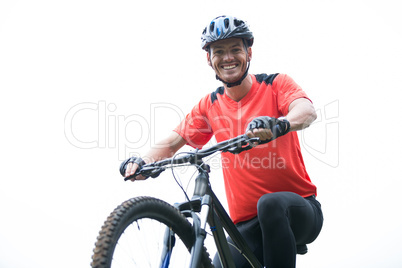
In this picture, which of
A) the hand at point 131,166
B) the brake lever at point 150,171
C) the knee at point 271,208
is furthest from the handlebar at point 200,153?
the knee at point 271,208

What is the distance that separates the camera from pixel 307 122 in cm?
229

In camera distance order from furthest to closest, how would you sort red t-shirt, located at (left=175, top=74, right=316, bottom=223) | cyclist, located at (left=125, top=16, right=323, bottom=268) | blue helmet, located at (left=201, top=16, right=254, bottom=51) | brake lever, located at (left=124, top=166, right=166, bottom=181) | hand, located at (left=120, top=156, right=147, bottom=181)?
blue helmet, located at (left=201, top=16, right=254, bottom=51), red t-shirt, located at (left=175, top=74, right=316, bottom=223), cyclist, located at (left=125, top=16, right=323, bottom=268), hand, located at (left=120, top=156, right=147, bottom=181), brake lever, located at (left=124, top=166, right=166, bottom=181)

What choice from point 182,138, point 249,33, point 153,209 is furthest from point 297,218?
A: point 249,33

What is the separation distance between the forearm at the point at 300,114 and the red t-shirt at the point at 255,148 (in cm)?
7

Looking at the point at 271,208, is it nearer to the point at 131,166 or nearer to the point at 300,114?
the point at 300,114

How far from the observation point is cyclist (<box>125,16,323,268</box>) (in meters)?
2.47

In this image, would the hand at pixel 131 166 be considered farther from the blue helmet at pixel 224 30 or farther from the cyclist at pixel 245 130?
the blue helmet at pixel 224 30

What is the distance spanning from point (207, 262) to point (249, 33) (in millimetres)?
1576

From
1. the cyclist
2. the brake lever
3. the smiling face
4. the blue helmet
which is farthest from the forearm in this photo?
the brake lever

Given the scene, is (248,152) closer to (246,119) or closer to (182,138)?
(246,119)

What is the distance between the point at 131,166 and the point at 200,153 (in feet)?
1.49

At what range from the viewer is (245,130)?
96.7 inches

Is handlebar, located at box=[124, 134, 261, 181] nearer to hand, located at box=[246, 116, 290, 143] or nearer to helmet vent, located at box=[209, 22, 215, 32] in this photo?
hand, located at box=[246, 116, 290, 143]

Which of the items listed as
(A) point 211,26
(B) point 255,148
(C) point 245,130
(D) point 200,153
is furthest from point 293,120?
(A) point 211,26
